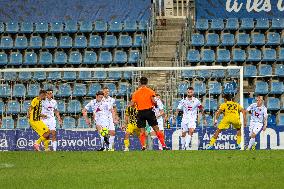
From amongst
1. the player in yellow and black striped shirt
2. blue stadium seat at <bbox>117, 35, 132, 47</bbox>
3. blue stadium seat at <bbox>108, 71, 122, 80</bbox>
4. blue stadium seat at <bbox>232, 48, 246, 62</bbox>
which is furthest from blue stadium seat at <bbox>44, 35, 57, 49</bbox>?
the player in yellow and black striped shirt

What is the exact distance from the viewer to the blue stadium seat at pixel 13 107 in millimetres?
28016

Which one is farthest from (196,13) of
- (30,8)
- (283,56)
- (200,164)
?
(200,164)

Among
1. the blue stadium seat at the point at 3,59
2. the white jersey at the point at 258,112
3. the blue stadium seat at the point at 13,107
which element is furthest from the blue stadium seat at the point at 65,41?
the white jersey at the point at 258,112

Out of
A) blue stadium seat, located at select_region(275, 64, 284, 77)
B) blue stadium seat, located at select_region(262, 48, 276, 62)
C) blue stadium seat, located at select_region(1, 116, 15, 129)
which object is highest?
blue stadium seat, located at select_region(262, 48, 276, 62)

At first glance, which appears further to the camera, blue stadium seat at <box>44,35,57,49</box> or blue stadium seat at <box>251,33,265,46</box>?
blue stadium seat at <box>44,35,57,49</box>

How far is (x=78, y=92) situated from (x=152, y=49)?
18.2ft

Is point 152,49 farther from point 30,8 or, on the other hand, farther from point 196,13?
point 30,8

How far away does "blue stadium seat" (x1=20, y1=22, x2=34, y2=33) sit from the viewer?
34906mm

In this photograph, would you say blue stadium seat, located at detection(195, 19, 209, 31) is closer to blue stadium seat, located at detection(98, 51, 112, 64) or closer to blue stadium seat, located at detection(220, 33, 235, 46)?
blue stadium seat, located at detection(220, 33, 235, 46)

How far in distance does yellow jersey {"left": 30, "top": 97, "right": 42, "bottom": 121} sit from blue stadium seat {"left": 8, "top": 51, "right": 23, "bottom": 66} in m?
10.5

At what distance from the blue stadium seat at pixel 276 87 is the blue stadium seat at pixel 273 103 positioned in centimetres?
39

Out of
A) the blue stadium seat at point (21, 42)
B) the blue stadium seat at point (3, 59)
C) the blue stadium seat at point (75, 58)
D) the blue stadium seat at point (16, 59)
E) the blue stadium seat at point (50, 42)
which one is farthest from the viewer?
the blue stadium seat at point (21, 42)

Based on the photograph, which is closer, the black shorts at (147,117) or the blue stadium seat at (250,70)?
the black shorts at (147,117)

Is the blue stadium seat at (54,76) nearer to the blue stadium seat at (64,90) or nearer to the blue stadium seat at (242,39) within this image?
the blue stadium seat at (64,90)
